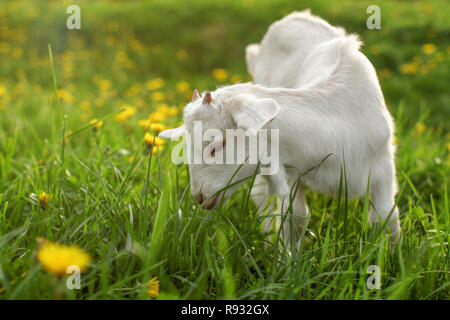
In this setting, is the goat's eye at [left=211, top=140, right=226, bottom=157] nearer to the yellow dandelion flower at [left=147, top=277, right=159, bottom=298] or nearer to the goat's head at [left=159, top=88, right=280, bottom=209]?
the goat's head at [left=159, top=88, right=280, bottom=209]

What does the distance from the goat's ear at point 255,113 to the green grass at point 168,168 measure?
430 mm

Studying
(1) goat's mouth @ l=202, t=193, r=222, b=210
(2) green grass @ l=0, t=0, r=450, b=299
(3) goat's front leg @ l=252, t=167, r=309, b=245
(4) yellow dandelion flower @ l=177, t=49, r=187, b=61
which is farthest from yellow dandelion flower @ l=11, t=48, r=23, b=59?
(1) goat's mouth @ l=202, t=193, r=222, b=210

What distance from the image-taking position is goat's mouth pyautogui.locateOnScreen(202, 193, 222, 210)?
1.70 metres

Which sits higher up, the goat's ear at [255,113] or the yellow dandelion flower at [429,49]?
the yellow dandelion flower at [429,49]

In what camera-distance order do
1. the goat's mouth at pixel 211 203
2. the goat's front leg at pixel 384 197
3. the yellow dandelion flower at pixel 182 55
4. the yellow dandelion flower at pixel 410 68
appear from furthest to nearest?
the yellow dandelion flower at pixel 182 55 < the yellow dandelion flower at pixel 410 68 < the goat's front leg at pixel 384 197 < the goat's mouth at pixel 211 203

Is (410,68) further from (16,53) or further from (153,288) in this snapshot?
(16,53)

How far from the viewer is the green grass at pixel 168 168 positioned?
5.16 ft

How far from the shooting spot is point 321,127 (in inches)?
69.2

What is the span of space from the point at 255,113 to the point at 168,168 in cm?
72

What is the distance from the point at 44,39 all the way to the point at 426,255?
7.86 metres

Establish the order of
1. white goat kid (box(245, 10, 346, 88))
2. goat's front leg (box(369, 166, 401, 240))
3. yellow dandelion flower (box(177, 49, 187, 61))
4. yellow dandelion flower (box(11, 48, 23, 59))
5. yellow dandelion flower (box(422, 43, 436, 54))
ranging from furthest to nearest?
yellow dandelion flower (box(177, 49, 187, 61)) → yellow dandelion flower (box(11, 48, 23, 59)) → yellow dandelion flower (box(422, 43, 436, 54)) → white goat kid (box(245, 10, 346, 88)) → goat's front leg (box(369, 166, 401, 240))

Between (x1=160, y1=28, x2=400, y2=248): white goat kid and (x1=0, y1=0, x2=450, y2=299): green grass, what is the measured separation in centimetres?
16

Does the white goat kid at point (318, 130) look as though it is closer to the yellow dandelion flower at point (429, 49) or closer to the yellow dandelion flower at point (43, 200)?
the yellow dandelion flower at point (43, 200)

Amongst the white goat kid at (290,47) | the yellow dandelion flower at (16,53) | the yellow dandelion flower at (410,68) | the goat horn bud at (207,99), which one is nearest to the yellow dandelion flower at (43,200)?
the goat horn bud at (207,99)
